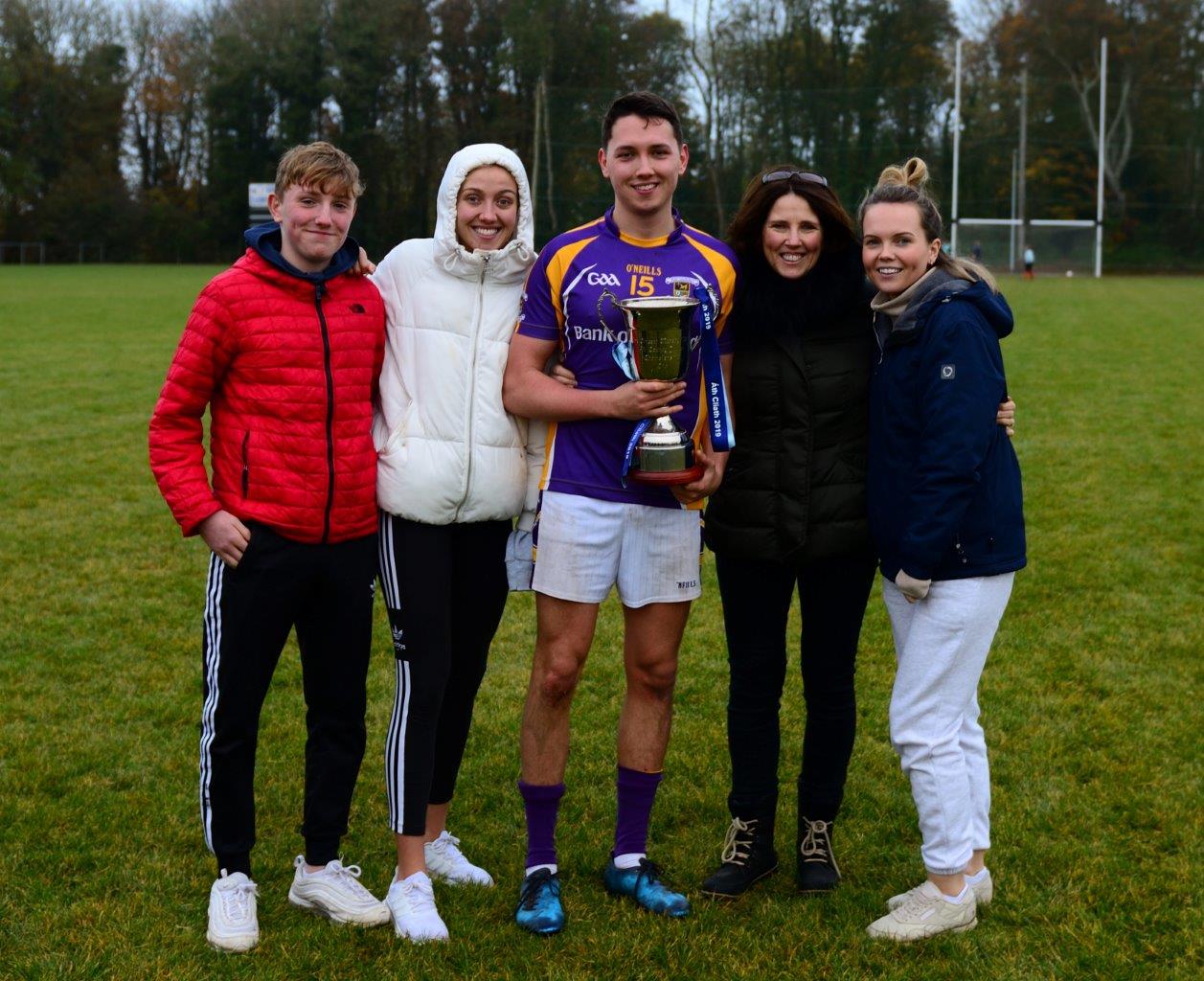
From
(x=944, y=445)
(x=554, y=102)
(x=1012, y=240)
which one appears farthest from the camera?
(x=1012, y=240)

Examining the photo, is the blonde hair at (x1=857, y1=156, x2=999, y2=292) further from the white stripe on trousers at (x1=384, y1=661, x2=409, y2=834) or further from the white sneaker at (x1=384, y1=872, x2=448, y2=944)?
Answer: the white sneaker at (x1=384, y1=872, x2=448, y2=944)

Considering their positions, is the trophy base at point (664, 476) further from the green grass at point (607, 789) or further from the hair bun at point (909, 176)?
the green grass at point (607, 789)

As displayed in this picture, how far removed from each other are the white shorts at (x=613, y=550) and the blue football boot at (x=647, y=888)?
73 centimetres

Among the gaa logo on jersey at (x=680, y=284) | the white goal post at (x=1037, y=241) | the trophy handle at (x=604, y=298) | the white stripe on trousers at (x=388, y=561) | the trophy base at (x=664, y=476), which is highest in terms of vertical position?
the white goal post at (x=1037, y=241)

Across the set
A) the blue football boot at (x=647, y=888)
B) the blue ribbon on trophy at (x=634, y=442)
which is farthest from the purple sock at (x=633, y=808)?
the blue ribbon on trophy at (x=634, y=442)

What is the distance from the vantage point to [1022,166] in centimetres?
3853

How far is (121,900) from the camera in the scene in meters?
3.30

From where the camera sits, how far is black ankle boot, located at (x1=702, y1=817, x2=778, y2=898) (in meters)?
3.37

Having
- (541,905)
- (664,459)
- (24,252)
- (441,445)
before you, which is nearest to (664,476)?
(664,459)

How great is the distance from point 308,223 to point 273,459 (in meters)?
0.56

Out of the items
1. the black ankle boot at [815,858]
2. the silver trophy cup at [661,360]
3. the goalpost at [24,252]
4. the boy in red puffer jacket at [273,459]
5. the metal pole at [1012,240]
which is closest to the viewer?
the silver trophy cup at [661,360]

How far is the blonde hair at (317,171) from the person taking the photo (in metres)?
2.95

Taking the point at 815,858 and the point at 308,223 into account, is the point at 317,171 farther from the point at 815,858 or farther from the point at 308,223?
the point at 815,858

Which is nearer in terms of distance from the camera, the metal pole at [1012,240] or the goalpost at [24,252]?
the metal pole at [1012,240]
